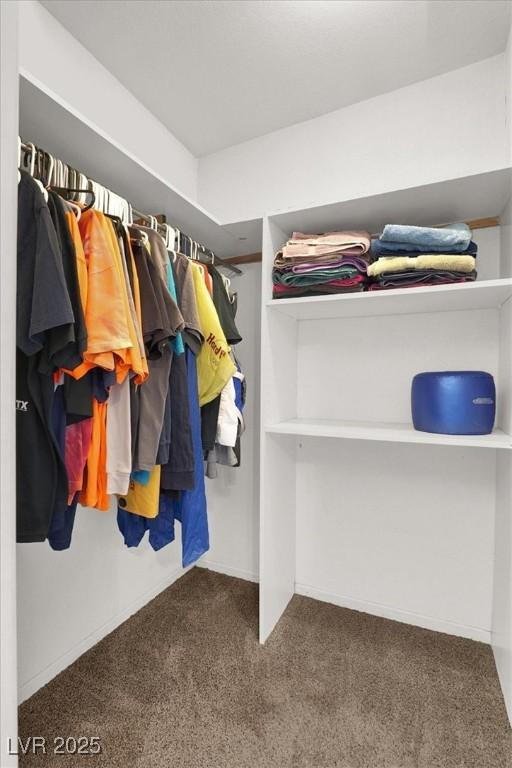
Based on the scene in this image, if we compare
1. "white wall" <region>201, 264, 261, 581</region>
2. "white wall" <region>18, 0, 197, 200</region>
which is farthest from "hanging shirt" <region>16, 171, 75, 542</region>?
Answer: "white wall" <region>201, 264, 261, 581</region>

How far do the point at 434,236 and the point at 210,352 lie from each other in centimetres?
93

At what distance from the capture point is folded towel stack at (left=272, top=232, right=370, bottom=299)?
1.61 meters

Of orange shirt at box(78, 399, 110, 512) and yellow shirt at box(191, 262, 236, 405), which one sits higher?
yellow shirt at box(191, 262, 236, 405)

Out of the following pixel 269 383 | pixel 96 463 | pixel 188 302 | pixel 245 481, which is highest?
pixel 188 302

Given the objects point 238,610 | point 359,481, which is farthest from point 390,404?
point 238,610

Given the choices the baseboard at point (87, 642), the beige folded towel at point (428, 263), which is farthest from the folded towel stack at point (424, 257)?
the baseboard at point (87, 642)

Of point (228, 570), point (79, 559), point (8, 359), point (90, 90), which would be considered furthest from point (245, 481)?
point (90, 90)

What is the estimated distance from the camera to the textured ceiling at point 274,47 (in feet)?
4.77

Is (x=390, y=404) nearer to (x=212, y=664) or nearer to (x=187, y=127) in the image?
(x=212, y=664)

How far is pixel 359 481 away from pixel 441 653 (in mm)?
752

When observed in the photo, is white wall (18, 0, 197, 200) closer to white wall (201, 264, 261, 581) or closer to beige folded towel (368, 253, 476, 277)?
white wall (201, 264, 261, 581)

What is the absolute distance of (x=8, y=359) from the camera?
0.70 m

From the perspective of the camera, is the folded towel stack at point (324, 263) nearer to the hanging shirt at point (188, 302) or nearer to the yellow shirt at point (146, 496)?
the hanging shirt at point (188, 302)

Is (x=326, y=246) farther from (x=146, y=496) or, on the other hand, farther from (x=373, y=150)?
(x=146, y=496)
